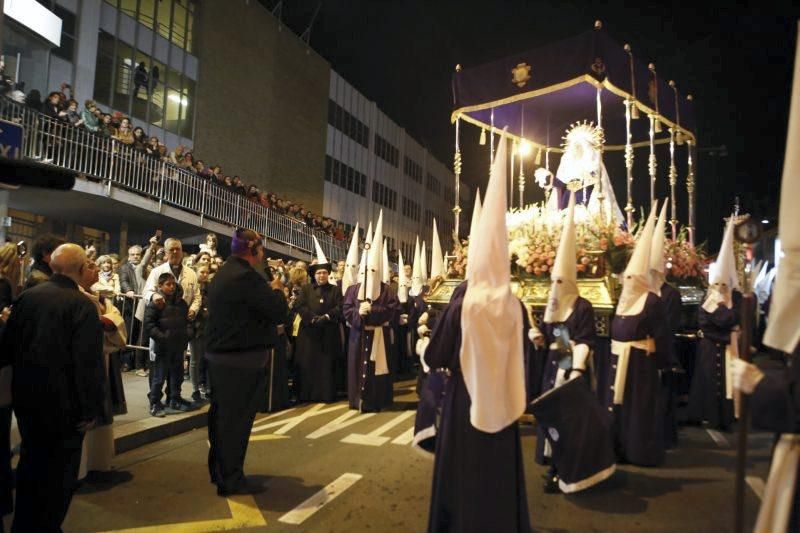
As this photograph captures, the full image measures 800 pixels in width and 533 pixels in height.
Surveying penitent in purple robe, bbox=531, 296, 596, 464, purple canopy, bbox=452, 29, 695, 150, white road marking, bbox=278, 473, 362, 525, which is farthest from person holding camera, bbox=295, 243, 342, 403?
purple canopy, bbox=452, 29, 695, 150

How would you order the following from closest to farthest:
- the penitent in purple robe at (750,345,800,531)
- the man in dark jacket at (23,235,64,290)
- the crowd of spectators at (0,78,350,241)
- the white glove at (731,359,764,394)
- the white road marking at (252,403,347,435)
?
the penitent in purple robe at (750,345,800,531), the white glove at (731,359,764,394), the man in dark jacket at (23,235,64,290), the white road marking at (252,403,347,435), the crowd of spectators at (0,78,350,241)

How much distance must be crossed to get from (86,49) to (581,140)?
595 inches

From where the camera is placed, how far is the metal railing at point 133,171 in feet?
37.3

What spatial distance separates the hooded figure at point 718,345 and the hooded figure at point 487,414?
5614mm

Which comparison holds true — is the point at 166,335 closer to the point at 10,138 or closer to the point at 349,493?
the point at 10,138

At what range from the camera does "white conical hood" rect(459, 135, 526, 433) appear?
141 inches

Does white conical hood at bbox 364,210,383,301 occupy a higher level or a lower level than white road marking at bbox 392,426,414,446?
higher

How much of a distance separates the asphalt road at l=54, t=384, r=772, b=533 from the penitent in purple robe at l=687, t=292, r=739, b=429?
1057mm

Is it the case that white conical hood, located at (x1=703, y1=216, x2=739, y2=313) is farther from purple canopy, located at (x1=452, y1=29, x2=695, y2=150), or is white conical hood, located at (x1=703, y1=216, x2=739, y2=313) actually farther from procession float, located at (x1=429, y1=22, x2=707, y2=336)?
purple canopy, located at (x1=452, y1=29, x2=695, y2=150)

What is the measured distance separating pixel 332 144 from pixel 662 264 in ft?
89.0

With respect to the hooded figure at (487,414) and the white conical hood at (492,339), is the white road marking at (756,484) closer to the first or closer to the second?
the hooded figure at (487,414)

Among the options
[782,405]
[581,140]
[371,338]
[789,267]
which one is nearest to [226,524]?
[782,405]

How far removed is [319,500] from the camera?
4.78m

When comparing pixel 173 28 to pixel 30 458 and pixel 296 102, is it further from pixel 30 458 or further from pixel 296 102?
pixel 30 458
